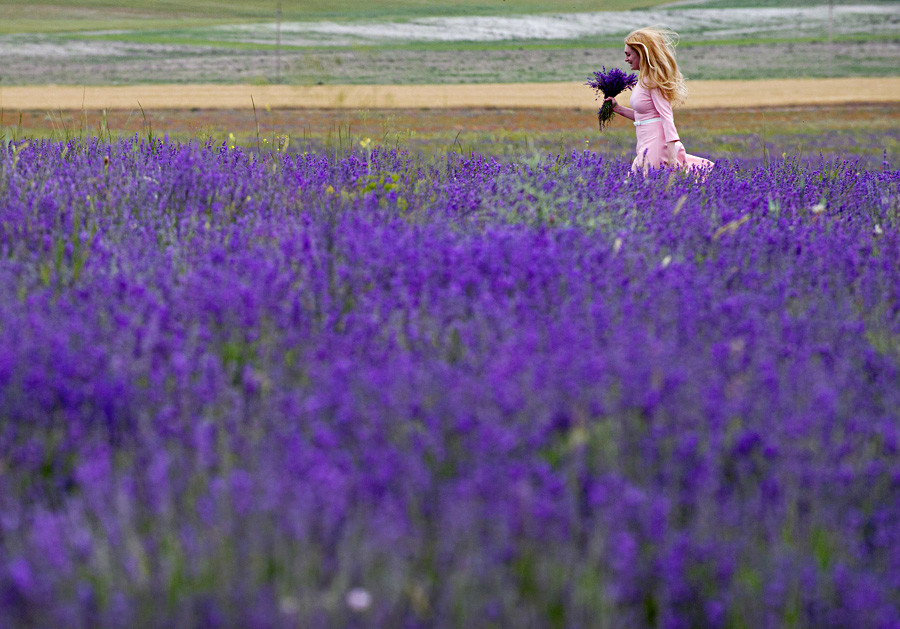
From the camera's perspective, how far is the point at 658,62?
249 inches

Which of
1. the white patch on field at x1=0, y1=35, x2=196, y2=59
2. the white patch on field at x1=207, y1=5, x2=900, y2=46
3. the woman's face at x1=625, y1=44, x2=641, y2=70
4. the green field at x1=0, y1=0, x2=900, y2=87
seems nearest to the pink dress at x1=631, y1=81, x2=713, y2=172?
the woman's face at x1=625, y1=44, x2=641, y2=70

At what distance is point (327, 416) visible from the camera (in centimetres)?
211

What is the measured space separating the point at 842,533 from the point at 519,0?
85946 mm

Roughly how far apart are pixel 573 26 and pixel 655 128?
207 ft

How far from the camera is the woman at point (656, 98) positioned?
629 cm

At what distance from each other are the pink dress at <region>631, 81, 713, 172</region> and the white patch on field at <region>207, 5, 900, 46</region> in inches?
2086

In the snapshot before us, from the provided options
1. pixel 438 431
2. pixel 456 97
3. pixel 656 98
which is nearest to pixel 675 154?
pixel 656 98

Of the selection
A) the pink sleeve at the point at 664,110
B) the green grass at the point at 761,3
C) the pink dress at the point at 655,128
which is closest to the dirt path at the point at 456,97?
the pink dress at the point at 655,128

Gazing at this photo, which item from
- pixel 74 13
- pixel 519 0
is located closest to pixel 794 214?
pixel 519 0

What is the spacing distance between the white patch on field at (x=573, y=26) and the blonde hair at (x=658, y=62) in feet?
174

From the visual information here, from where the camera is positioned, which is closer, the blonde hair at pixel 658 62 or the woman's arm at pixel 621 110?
the blonde hair at pixel 658 62

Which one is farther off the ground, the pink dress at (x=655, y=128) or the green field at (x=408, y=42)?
the green field at (x=408, y=42)

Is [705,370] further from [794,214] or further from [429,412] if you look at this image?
[794,214]

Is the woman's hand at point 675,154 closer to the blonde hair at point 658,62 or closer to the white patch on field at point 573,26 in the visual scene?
the blonde hair at point 658,62
